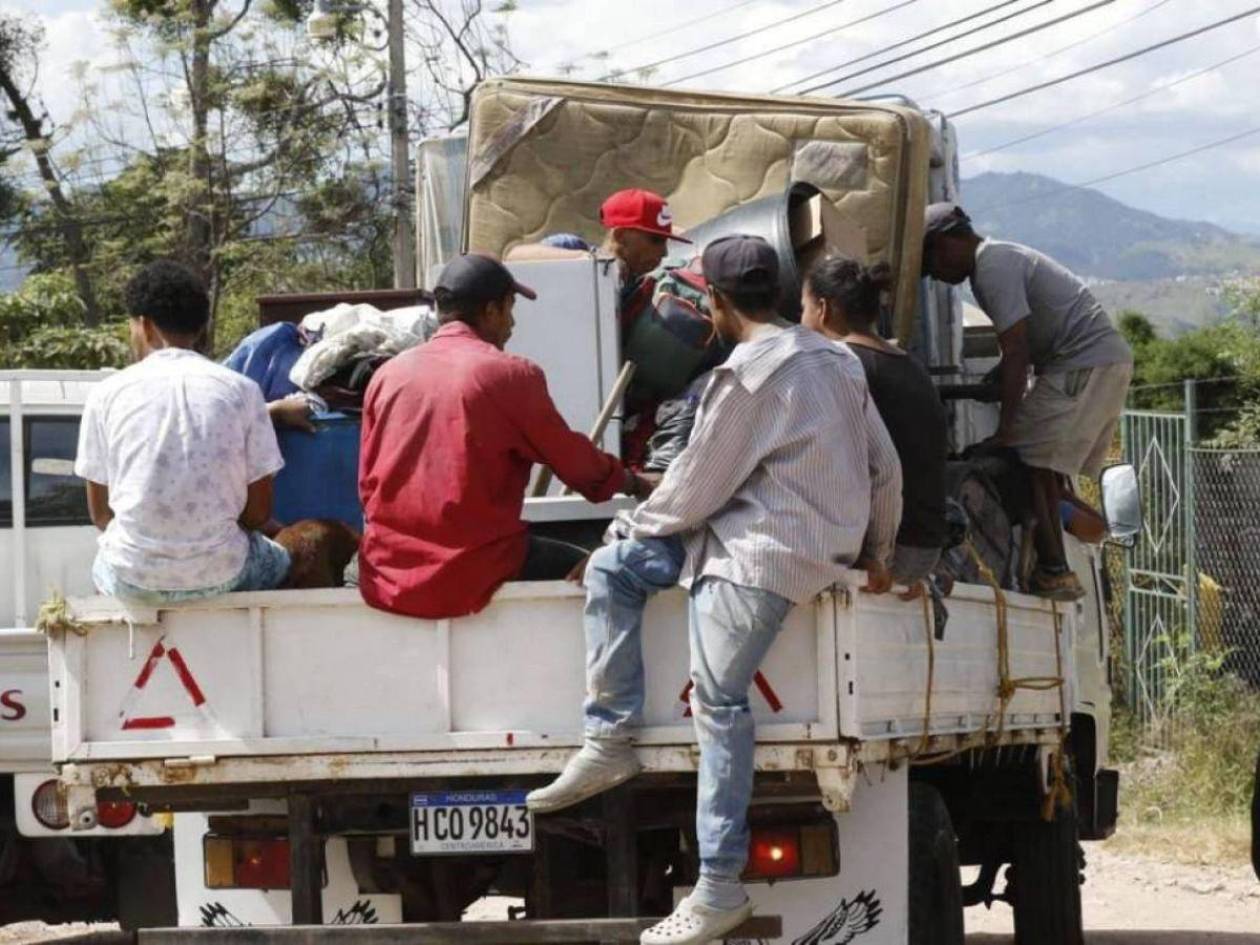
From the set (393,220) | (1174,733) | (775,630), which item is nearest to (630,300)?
(775,630)

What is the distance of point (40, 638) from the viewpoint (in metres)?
7.83

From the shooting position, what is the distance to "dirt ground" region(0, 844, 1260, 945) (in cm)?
981

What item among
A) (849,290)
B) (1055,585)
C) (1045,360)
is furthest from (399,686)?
(1045,360)

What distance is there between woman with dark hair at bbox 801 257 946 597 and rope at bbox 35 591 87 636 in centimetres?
207

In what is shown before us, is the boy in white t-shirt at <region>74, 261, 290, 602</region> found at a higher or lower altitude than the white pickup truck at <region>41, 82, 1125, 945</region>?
higher

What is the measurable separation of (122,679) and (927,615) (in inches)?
81.3

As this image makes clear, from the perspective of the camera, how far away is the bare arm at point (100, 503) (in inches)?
243

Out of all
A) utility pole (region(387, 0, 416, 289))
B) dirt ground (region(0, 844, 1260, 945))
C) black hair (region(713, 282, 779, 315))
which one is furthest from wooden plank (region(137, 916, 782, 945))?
utility pole (region(387, 0, 416, 289))

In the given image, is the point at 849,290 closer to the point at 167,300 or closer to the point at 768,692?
the point at 768,692

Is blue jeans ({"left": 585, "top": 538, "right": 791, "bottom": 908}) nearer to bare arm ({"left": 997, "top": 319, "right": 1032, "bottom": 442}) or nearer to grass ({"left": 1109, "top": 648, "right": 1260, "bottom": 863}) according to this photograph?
bare arm ({"left": 997, "top": 319, "right": 1032, "bottom": 442})

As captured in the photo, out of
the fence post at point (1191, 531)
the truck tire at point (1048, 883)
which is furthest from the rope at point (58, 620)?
the fence post at point (1191, 531)

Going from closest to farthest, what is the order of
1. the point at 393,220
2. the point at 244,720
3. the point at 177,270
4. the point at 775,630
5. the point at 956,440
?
the point at 775,630, the point at 244,720, the point at 177,270, the point at 956,440, the point at 393,220

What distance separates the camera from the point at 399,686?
587 cm

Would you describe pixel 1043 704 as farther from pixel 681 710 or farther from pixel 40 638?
pixel 40 638
